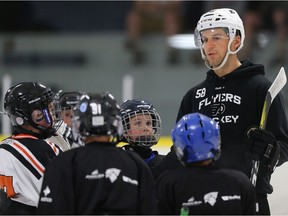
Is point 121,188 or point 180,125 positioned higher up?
point 180,125

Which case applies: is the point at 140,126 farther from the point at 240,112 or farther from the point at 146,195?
the point at 146,195

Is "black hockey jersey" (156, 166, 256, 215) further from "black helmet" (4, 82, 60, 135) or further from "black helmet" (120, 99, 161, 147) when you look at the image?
"black helmet" (4, 82, 60, 135)

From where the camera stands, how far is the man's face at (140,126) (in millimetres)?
2881

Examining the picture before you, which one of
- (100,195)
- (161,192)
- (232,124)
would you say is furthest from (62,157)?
(232,124)

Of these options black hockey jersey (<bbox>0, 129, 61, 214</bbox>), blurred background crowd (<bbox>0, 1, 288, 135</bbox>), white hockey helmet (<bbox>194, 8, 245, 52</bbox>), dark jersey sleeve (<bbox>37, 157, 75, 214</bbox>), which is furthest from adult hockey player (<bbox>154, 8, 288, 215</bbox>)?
blurred background crowd (<bbox>0, 1, 288, 135</bbox>)

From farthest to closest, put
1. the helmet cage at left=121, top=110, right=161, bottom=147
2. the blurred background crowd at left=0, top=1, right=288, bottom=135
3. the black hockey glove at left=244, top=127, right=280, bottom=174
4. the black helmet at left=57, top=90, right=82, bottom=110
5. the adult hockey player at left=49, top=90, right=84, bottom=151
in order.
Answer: the blurred background crowd at left=0, top=1, right=288, bottom=135, the black helmet at left=57, top=90, right=82, bottom=110, the adult hockey player at left=49, top=90, right=84, bottom=151, the helmet cage at left=121, top=110, right=161, bottom=147, the black hockey glove at left=244, top=127, right=280, bottom=174

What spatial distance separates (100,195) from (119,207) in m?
0.07

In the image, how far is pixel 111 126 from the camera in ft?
7.72

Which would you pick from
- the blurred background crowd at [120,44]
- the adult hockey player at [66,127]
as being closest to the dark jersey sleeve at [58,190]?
the adult hockey player at [66,127]

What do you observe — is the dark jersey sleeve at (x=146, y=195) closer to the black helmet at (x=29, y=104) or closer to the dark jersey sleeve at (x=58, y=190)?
the dark jersey sleeve at (x=58, y=190)

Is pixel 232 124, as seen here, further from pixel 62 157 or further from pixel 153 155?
pixel 62 157

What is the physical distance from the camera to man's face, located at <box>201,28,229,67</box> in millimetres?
2842

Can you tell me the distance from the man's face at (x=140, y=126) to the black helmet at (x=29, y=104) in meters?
0.32

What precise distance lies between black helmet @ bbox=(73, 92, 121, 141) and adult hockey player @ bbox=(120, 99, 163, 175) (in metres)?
0.47
